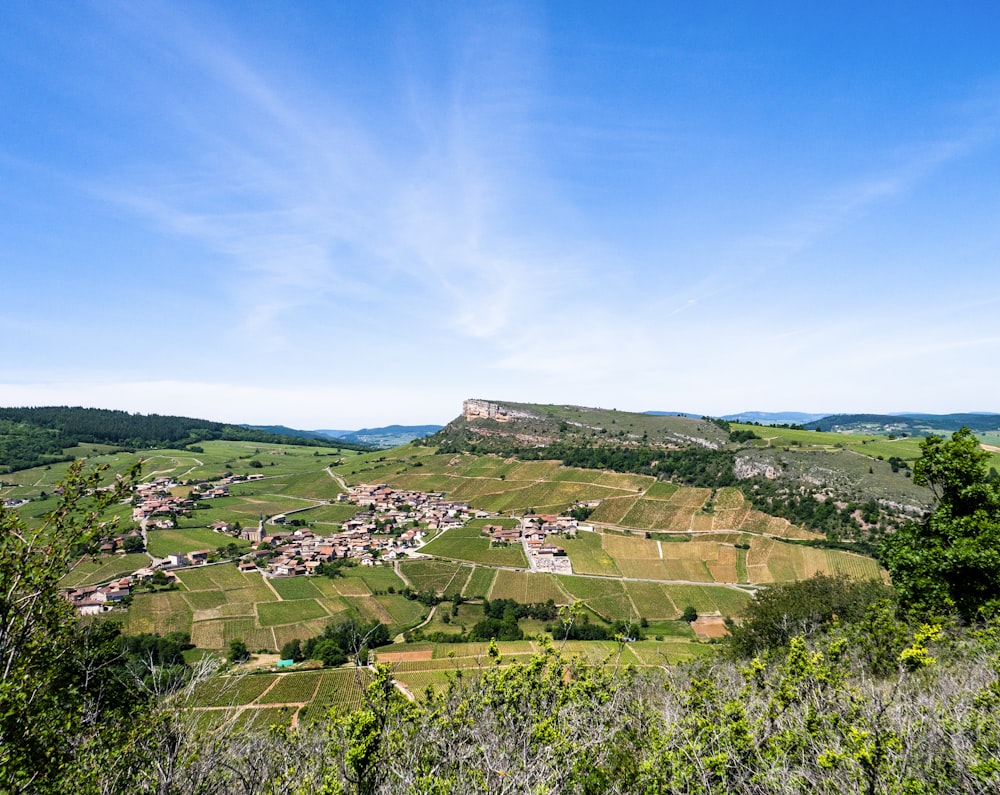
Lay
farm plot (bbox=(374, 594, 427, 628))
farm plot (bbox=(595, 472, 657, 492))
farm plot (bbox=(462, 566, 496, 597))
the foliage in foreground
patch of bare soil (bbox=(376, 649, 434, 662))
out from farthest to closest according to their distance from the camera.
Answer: farm plot (bbox=(595, 472, 657, 492))
farm plot (bbox=(462, 566, 496, 597))
farm plot (bbox=(374, 594, 427, 628))
patch of bare soil (bbox=(376, 649, 434, 662))
the foliage in foreground

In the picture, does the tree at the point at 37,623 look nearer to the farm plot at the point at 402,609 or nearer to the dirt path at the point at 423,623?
the dirt path at the point at 423,623

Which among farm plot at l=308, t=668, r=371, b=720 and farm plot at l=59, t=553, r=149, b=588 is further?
farm plot at l=59, t=553, r=149, b=588

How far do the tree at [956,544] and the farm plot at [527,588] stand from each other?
56665 millimetres

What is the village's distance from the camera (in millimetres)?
83125

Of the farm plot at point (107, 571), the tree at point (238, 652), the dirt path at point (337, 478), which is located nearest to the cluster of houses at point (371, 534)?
the dirt path at point (337, 478)

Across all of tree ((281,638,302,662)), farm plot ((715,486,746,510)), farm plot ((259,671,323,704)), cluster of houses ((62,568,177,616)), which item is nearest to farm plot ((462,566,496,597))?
tree ((281,638,302,662))

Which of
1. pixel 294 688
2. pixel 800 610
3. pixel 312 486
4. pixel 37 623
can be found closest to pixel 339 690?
pixel 294 688

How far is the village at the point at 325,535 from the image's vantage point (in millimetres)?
83125

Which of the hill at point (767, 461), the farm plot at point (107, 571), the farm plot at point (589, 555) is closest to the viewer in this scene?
the farm plot at point (107, 571)

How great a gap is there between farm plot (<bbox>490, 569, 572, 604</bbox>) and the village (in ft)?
14.1

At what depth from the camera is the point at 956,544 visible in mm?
18938

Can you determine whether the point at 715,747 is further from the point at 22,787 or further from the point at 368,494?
the point at 368,494

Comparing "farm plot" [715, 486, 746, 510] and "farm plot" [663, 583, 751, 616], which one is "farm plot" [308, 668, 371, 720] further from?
"farm plot" [715, 486, 746, 510]

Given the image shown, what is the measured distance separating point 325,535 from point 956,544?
111m
